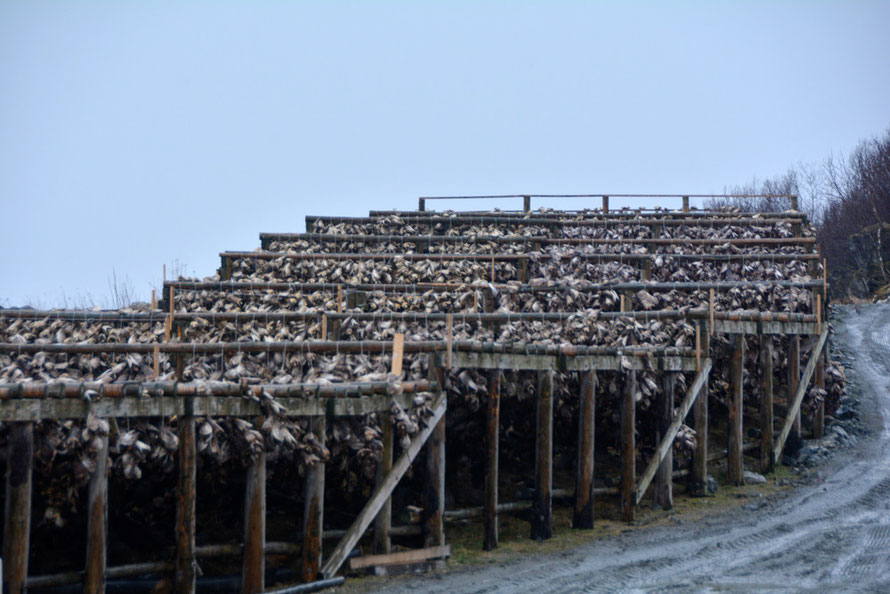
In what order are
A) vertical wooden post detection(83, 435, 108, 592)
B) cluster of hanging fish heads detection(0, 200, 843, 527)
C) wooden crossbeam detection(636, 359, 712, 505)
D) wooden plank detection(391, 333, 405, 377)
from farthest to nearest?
1. wooden crossbeam detection(636, 359, 712, 505)
2. wooden plank detection(391, 333, 405, 377)
3. cluster of hanging fish heads detection(0, 200, 843, 527)
4. vertical wooden post detection(83, 435, 108, 592)

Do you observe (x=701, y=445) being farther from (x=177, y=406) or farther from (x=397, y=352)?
(x=177, y=406)

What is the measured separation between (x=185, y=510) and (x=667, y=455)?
26.3 feet

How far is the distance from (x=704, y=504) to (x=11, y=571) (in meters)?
10.3

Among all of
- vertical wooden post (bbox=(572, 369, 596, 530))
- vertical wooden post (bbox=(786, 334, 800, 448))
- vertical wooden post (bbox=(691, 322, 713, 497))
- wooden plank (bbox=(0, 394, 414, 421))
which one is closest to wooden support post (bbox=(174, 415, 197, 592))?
wooden plank (bbox=(0, 394, 414, 421))

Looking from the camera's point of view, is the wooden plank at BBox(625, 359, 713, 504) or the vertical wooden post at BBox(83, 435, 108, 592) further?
the wooden plank at BBox(625, 359, 713, 504)

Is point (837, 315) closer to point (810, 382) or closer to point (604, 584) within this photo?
point (810, 382)

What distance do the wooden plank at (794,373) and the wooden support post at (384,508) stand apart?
31.5 feet

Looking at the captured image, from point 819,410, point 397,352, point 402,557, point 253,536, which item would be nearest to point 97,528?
point 253,536

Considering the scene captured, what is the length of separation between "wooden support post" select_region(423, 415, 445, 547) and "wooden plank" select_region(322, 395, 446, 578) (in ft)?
0.55

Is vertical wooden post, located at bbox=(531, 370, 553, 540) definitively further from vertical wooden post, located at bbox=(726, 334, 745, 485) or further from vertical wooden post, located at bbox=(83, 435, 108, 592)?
vertical wooden post, located at bbox=(83, 435, 108, 592)

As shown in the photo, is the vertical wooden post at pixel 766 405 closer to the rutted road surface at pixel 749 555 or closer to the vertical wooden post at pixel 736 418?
the vertical wooden post at pixel 736 418

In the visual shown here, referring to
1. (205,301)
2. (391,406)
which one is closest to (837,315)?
(205,301)

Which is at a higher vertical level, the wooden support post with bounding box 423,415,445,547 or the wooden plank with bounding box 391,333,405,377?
the wooden plank with bounding box 391,333,405,377

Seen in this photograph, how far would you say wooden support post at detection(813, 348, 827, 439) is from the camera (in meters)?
17.6
